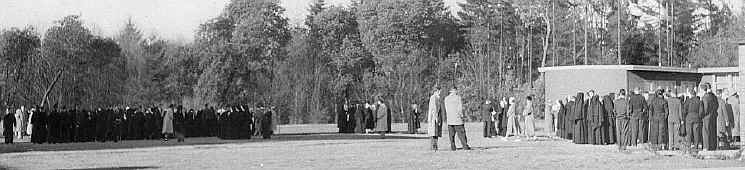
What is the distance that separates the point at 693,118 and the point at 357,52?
5482cm

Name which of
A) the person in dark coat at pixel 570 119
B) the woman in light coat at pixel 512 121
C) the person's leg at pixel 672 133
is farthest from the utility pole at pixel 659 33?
the person's leg at pixel 672 133

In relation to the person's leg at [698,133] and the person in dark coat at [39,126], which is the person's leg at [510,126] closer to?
the person's leg at [698,133]

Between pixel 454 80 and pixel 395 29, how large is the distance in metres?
6.02

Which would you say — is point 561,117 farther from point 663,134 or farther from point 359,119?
point 359,119

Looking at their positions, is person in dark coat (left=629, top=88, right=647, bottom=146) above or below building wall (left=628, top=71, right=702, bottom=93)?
below

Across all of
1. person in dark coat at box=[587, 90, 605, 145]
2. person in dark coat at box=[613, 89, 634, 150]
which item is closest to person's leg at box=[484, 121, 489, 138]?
person in dark coat at box=[587, 90, 605, 145]

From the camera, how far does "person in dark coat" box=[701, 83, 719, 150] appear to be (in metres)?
21.3

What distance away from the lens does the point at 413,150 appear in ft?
75.2

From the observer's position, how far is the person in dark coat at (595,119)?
25125 mm

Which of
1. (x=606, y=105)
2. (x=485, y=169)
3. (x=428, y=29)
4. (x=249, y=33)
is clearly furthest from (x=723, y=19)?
(x=485, y=169)

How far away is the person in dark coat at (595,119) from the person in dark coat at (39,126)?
16.5 meters

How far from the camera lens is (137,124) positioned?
33.3 m

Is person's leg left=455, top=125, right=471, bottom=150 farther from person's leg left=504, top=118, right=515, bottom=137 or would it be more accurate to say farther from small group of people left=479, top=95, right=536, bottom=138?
person's leg left=504, top=118, right=515, bottom=137

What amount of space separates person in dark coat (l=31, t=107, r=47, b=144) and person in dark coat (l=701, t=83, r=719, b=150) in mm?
19678
